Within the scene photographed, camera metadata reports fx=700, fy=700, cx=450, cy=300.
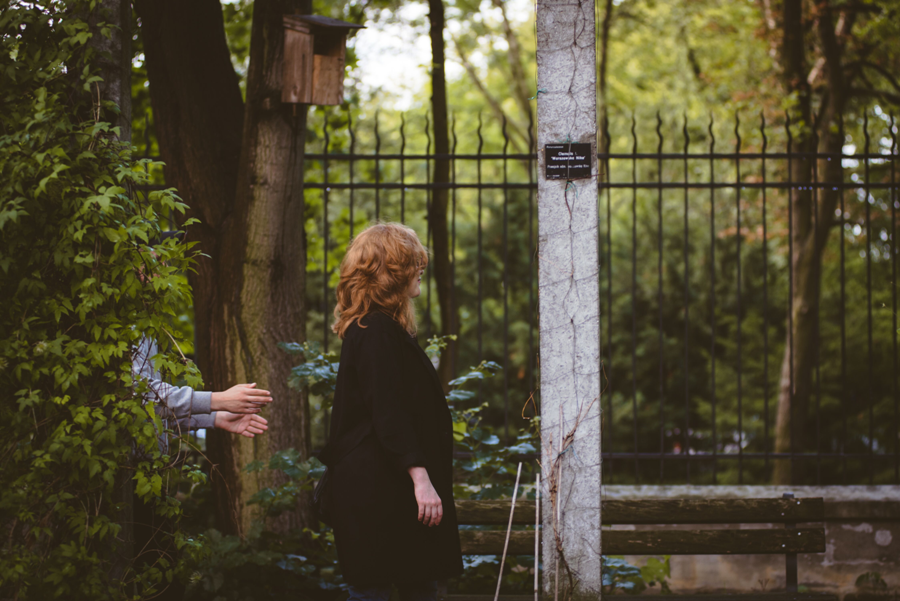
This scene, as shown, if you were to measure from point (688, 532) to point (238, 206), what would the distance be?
272cm

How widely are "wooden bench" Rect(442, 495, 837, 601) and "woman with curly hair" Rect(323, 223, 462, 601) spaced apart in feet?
2.63

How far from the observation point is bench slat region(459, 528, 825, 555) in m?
3.05

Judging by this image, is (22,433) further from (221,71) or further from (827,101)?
(827,101)

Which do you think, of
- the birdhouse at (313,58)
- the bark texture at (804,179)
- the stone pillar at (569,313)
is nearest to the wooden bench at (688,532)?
the stone pillar at (569,313)

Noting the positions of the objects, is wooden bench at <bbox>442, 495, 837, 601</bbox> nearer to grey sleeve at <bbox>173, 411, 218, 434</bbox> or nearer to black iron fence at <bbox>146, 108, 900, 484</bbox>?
grey sleeve at <bbox>173, 411, 218, 434</bbox>

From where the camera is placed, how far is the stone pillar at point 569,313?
239cm

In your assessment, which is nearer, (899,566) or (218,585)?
(218,585)

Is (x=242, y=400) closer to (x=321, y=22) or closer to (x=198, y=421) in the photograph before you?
(x=198, y=421)

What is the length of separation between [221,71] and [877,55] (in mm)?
7048

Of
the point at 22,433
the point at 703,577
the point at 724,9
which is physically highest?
the point at 724,9

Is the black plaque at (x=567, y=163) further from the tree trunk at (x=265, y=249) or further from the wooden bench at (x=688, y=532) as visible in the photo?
the tree trunk at (x=265, y=249)

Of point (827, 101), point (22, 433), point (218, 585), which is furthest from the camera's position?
point (827, 101)

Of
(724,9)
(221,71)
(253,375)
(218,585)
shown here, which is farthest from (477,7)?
(218,585)

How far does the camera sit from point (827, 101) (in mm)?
7312
